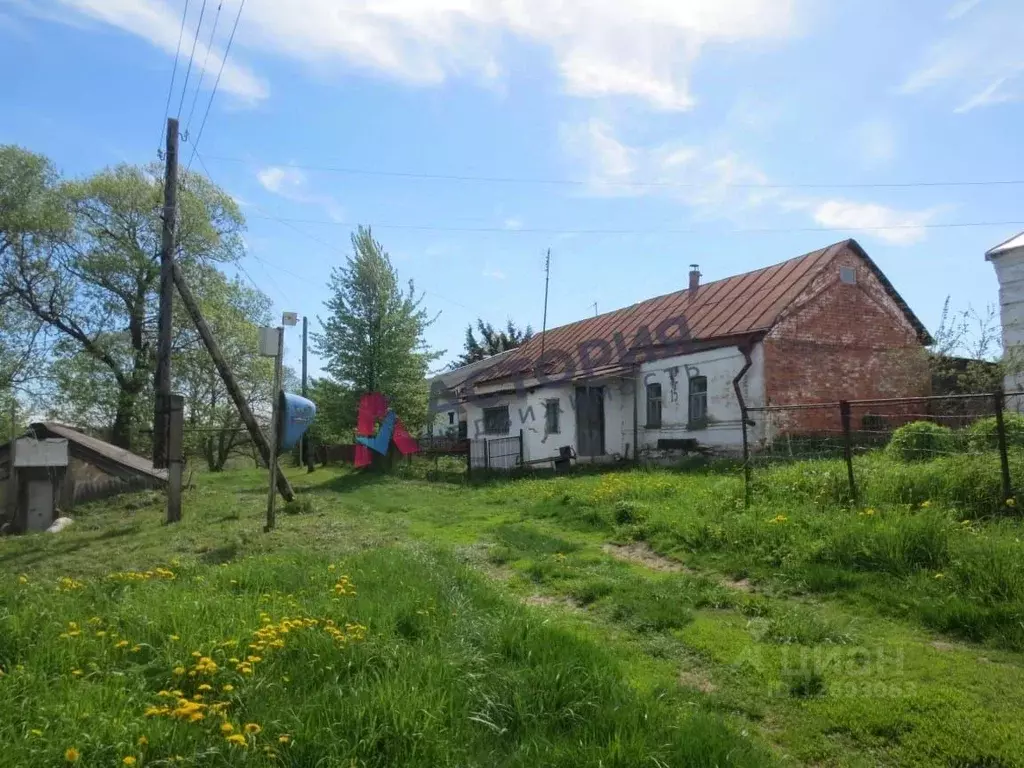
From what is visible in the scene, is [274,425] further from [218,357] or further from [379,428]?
[379,428]

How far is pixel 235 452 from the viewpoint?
38.3 meters

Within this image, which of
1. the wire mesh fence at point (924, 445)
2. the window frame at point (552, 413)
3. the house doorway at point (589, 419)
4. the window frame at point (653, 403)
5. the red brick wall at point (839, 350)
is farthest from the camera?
the window frame at point (552, 413)

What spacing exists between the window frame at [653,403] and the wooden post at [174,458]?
1240 cm

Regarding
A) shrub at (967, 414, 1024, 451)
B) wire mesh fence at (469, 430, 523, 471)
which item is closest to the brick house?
wire mesh fence at (469, 430, 523, 471)

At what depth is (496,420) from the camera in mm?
26953

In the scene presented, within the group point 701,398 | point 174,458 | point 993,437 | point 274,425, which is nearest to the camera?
point 993,437

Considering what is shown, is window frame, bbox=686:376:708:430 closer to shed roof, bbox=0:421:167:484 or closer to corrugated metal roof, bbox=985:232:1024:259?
corrugated metal roof, bbox=985:232:1024:259

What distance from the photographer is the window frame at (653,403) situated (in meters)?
20.2

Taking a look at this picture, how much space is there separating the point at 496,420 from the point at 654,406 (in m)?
8.01

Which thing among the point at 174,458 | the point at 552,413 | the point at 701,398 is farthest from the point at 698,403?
the point at 174,458

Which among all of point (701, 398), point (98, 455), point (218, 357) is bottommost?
point (98, 455)

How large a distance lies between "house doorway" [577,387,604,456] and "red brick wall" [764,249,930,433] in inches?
239

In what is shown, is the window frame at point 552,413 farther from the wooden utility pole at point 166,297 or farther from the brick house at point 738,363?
the wooden utility pole at point 166,297

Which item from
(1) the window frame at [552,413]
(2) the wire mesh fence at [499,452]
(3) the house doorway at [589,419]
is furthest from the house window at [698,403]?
(2) the wire mesh fence at [499,452]
